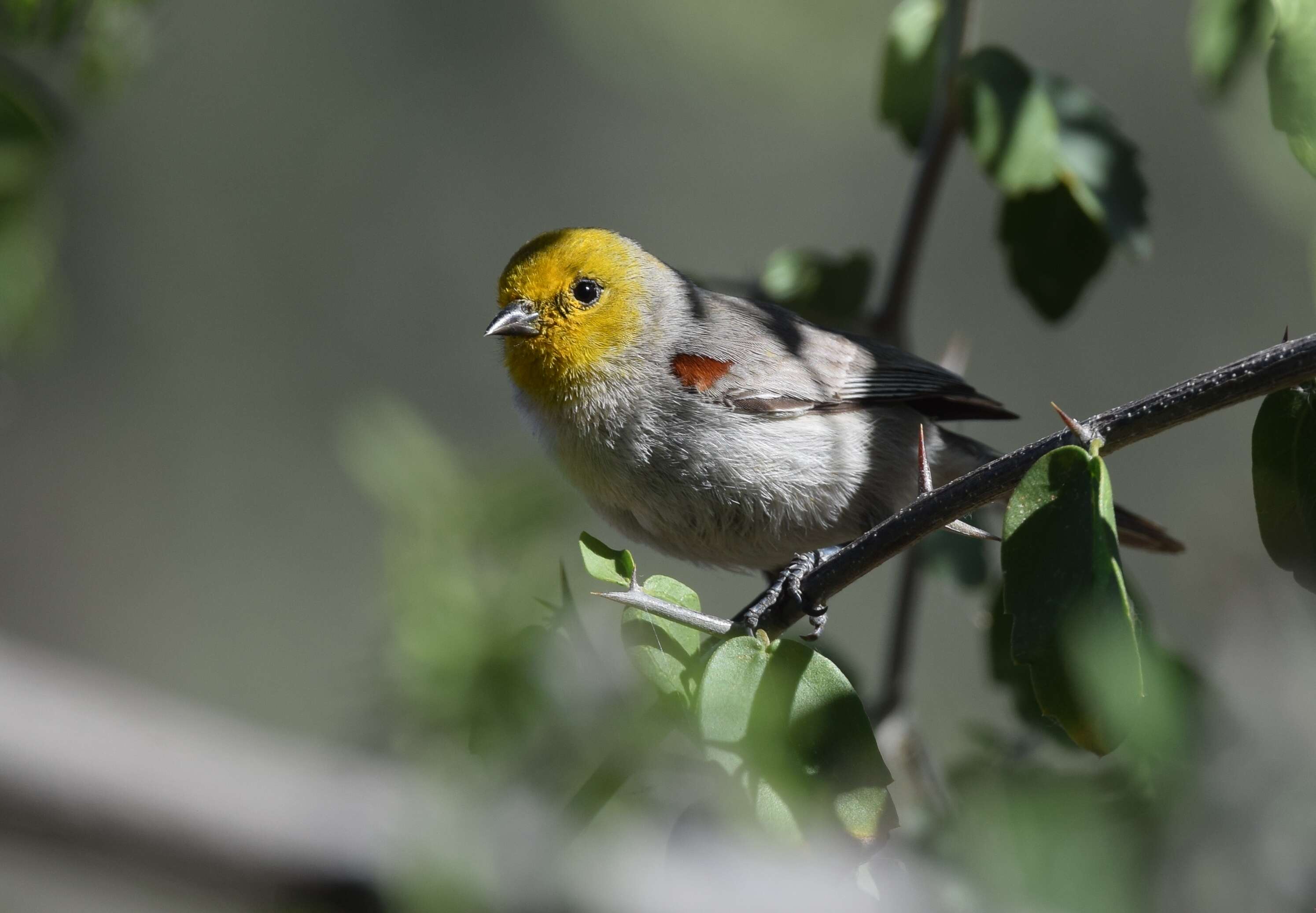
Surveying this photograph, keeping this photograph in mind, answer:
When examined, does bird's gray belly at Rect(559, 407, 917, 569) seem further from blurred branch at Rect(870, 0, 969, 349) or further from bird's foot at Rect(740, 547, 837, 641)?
blurred branch at Rect(870, 0, 969, 349)

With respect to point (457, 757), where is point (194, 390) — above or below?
above

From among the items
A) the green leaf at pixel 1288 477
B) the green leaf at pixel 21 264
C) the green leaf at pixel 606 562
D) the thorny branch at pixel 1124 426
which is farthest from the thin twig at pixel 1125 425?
the green leaf at pixel 21 264

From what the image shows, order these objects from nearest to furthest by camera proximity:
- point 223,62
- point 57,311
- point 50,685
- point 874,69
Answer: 1. point 57,311
2. point 50,685
3. point 874,69
4. point 223,62

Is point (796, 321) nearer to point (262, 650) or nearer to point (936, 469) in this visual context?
point (936, 469)

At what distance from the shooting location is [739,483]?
2.86 meters

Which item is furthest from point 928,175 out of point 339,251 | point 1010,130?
point 339,251

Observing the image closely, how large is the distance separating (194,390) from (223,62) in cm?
298

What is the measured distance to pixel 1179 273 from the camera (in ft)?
25.4

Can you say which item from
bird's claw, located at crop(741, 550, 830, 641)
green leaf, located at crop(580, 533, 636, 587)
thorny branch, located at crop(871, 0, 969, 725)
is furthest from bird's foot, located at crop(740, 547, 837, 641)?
green leaf, located at crop(580, 533, 636, 587)

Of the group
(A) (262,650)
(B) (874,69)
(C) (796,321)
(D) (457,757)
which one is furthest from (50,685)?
(A) (262,650)

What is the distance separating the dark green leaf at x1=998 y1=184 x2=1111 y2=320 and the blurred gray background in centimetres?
541

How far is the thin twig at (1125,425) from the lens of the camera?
142 centimetres

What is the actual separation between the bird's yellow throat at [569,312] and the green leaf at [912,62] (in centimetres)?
100

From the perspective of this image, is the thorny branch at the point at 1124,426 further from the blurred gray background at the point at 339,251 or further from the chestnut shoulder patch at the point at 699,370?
the blurred gray background at the point at 339,251
